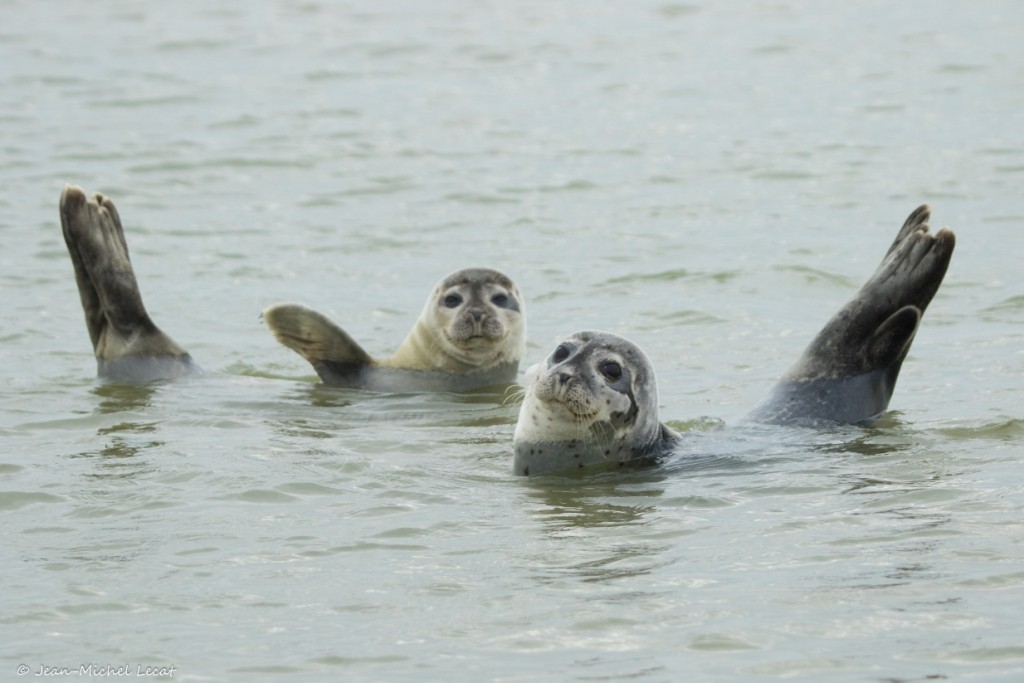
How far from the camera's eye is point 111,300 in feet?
32.6

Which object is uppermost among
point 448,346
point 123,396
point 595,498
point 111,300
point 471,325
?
point 111,300

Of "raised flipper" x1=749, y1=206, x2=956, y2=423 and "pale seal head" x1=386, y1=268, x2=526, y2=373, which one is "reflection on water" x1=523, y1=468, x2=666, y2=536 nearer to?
"raised flipper" x1=749, y1=206, x2=956, y2=423

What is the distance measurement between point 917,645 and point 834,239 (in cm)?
842

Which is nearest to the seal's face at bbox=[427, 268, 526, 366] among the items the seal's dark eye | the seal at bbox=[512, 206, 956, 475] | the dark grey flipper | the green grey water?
the green grey water

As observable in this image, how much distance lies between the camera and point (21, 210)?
14.8 meters

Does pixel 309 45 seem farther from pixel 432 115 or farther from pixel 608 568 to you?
pixel 608 568

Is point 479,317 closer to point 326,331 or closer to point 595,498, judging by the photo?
point 326,331

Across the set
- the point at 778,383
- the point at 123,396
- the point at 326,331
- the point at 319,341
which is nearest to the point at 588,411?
the point at 778,383

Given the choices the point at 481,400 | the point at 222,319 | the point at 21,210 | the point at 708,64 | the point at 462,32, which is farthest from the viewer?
the point at 462,32

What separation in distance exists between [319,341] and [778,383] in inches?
105

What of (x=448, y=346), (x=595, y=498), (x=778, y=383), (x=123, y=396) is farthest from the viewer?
(x=448, y=346)

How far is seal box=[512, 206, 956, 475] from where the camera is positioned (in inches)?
301

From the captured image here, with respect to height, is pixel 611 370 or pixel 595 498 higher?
pixel 611 370

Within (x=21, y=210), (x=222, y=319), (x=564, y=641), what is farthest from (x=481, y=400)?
(x=21, y=210)
